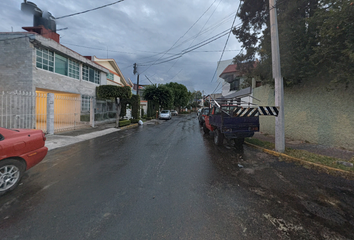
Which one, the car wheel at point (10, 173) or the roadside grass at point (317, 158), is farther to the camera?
the roadside grass at point (317, 158)

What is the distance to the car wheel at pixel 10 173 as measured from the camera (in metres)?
3.32

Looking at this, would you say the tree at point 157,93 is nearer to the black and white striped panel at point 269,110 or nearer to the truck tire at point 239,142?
the truck tire at point 239,142

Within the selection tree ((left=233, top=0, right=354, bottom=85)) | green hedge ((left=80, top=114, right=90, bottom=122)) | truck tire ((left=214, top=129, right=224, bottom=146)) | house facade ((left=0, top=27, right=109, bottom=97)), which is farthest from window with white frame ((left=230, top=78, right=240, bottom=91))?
house facade ((left=0, top=27, right=109, bottom=97))

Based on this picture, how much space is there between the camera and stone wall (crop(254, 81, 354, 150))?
6.93m

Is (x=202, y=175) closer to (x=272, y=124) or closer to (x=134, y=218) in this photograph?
(x=134, y=218)

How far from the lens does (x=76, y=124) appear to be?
13547 mm

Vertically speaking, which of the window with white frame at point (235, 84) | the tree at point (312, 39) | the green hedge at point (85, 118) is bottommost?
the green hedge at point (85, 118)

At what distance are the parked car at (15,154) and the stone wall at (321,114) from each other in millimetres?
9874

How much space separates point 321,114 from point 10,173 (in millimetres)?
10651

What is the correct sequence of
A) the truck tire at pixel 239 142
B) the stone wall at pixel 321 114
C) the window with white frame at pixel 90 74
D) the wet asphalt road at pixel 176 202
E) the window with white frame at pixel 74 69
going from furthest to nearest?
1. the window with white frame at pixel 90 74
2. the window with white frame at pixel 74 69
3. the truck tire at pixel 239 142
4. the stone wall at pixel 321 114
5. the wet asphalt road at pixel 176 202

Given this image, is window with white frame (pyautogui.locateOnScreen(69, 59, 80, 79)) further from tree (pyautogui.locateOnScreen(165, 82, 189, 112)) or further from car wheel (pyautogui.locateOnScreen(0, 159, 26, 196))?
tree (pyautogui.locateOnScreen(165, 82, 189, 112))

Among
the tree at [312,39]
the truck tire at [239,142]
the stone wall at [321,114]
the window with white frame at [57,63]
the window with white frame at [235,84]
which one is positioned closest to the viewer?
the tree at [312,39]

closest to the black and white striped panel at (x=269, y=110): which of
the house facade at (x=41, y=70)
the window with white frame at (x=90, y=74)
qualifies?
the house facade at (x=41, y=70)

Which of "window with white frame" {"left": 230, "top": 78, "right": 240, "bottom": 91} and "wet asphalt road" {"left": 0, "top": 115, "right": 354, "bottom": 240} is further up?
"window with white frame" {"left": 230, "top": 78, "right": 240, "bottom": 91}
